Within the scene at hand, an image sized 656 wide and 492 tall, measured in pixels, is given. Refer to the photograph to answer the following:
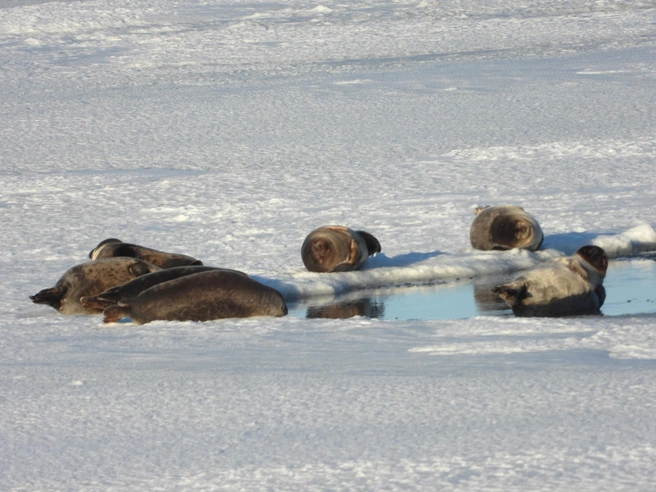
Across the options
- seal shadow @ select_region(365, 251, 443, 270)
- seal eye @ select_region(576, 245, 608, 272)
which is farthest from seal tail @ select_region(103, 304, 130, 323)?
seal eye @ select_region(576, 245, 608, 272)

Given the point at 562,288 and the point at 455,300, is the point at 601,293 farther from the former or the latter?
the point at 455,300

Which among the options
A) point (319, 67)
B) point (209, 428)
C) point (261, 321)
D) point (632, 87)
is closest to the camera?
point (209, 428)

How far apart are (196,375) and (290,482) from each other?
3.58 feet

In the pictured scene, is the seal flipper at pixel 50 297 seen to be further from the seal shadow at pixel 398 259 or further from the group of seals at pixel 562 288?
the group of seals at pixel 562 288

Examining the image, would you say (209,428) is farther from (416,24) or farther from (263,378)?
(416,24)

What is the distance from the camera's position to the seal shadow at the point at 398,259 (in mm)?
5480

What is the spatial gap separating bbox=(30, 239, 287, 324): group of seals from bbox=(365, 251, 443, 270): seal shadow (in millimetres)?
1065

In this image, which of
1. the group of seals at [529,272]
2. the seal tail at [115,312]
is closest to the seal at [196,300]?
the seal tail at [115,312]

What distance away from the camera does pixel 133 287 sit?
4520 mm

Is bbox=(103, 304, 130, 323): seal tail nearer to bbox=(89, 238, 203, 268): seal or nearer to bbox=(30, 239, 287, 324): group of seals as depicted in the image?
bbox=(30, 239, 287, 324): group of seals

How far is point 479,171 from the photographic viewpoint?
7465mm

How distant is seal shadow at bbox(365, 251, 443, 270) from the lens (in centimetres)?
548

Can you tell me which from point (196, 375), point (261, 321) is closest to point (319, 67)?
point (261, 321)

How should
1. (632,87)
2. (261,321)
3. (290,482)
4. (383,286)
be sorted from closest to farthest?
1. (290,482)
2. (261,321)
3. (383,286)
4. (632,87)
